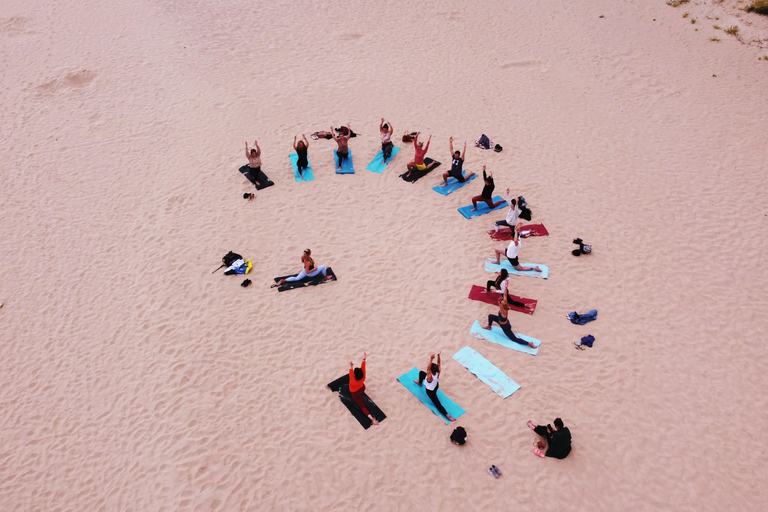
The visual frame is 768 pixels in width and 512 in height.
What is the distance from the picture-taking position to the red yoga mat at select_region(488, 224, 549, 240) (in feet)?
45.7

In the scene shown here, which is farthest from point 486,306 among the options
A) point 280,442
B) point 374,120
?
point 374,120

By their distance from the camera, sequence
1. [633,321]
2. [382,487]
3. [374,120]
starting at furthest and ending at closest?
[374,120]
[633,321]
[382,487]

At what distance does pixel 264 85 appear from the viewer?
2042 centimetres

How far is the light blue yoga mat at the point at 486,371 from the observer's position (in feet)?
34.6

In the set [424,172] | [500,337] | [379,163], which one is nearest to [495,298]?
[500,337]

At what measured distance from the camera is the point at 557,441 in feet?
30.2

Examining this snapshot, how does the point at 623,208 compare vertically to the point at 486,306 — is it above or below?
above

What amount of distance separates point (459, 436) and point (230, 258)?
7551mm

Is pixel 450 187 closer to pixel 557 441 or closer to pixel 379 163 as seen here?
pixel 379 163

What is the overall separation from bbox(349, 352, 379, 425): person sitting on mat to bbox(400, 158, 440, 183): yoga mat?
7.65 m

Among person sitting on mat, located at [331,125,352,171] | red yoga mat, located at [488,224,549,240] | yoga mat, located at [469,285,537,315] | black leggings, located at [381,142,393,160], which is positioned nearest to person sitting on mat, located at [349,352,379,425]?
yoga mat, located at [469,285,537,315]

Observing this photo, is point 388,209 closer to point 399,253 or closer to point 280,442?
point 399,253

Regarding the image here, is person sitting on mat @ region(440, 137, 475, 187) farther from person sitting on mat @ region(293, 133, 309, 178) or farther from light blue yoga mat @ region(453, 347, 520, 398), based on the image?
light blue yoga mat @ region(453, 347, 520, 398)

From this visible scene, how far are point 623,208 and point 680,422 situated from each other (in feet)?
22.6
